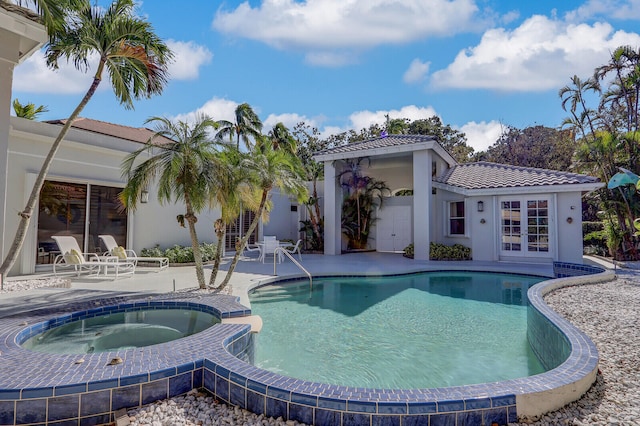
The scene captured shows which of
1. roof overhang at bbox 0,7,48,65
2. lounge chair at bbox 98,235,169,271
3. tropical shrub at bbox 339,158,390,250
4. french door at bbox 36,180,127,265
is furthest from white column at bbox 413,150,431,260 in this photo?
roof overhang at bbox 0,7,48,65

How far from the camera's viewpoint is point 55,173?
1107 centimetres

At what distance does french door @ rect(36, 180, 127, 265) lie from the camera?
36.1 feet

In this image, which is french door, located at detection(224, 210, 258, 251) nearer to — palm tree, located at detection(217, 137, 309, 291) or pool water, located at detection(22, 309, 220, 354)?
palm tree, located at detection(217, 137, 309, 291)

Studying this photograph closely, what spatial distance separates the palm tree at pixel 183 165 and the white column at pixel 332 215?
35.4ft

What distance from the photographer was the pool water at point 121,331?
16.9ft

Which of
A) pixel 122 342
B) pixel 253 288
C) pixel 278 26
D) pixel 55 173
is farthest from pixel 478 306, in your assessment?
pixel 55 173

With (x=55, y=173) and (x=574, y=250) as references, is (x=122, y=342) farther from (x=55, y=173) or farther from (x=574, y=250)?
(x=574, y=250)

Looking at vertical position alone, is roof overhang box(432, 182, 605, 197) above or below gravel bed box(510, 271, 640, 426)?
above

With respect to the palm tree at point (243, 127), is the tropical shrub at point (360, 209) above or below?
below

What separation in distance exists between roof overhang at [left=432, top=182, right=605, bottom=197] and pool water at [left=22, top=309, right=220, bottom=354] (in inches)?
520

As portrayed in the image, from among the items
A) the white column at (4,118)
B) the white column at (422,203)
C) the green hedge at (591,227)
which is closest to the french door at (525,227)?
the white column at (422,203)

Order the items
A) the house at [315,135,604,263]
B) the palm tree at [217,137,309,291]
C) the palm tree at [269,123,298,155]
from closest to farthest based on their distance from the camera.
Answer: the palm tree at [217,137,309,291]
the house at [315,135,604,263]
the palm tree at [269,123,298,155]

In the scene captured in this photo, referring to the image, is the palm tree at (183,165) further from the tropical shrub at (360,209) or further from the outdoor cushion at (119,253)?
the tropical shrub at (360,209)

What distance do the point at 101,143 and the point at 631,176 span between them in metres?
16.9
